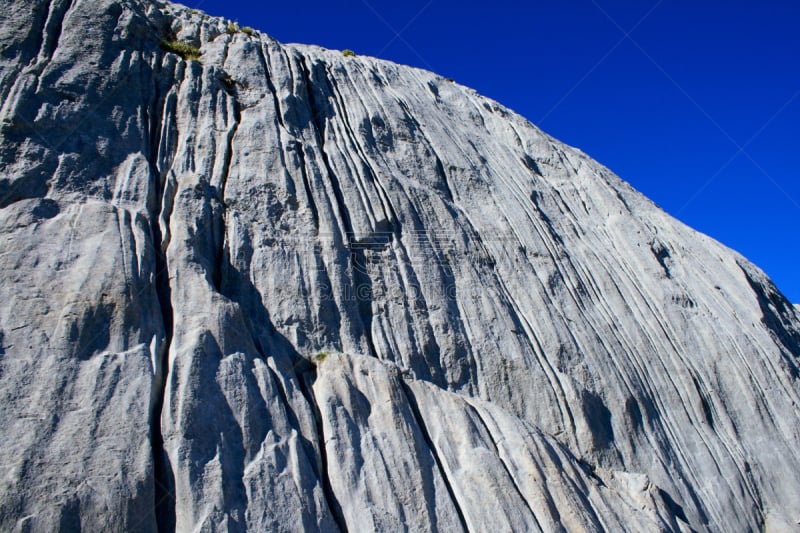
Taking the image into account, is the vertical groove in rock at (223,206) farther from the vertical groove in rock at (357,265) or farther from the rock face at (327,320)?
the vertical groove in rock at (357,265)

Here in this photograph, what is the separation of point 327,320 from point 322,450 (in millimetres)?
3398

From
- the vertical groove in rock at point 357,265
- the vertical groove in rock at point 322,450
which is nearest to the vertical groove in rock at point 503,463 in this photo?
the vertical groove in rock at point 357,265

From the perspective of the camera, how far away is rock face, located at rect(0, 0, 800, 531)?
1070 centimetres

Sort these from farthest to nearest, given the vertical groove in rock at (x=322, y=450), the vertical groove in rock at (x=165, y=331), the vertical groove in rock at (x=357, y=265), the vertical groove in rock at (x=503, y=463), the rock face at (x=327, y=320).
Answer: the vertical groove in rock at (x=357, y=265) → the vertical groove in rock at (x=503, y=463) → the vertical groove in rock at (x=322, y=450) → the rock face at (x=327, y=320) → the vertical groove in rock at (x=165, y=331)

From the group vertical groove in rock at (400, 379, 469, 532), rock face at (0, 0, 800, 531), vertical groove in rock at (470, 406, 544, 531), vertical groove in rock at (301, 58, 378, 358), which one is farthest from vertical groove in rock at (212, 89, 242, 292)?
vertical groove in rock at (470, 406, 544, 531)

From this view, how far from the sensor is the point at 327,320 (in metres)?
14.6

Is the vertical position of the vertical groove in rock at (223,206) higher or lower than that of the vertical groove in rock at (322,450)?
higher

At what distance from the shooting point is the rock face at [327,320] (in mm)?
10695

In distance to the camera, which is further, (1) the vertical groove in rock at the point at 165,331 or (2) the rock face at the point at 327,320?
(2) the rock face at the point at 327,320

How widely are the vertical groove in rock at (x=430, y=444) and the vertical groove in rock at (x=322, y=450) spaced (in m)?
1.89

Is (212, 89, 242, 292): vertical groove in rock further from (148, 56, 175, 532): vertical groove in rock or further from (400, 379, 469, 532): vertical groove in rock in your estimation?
(400, 379, 469, 532): vertical groove in rock

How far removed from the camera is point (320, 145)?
19297mm

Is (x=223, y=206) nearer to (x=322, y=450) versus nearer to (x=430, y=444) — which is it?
(x=322, y=450)

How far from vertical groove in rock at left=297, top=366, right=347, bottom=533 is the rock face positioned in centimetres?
5
